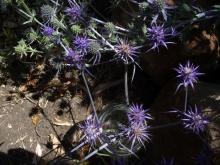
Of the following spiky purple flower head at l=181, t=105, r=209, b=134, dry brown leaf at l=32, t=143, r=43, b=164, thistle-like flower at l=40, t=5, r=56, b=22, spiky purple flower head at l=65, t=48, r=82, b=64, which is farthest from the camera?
dry brown leaf at l=32, t=143, r=43, b=164

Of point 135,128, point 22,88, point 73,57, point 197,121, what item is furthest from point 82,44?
point 22,88

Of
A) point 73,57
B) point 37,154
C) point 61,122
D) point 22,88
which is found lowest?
point 37,154

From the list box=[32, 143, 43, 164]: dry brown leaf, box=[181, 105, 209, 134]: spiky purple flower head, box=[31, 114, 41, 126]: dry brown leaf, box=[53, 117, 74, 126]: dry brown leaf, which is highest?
box=[181, 105, 209, 134]: spiky purple flower head

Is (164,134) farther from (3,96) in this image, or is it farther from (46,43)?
(3,96)

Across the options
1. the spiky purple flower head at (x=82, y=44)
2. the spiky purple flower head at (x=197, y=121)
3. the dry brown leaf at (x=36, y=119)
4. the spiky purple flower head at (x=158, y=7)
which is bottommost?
the dry brown leaf at (x=36, y=119)

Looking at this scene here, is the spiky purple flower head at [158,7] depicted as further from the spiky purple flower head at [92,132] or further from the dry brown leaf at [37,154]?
the dry brown leaf at [37,154]

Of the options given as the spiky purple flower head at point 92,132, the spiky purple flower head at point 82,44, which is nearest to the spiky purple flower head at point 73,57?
the spiky purple flower head at point 82,44

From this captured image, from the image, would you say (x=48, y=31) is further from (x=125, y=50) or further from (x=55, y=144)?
(x=55, y=144)

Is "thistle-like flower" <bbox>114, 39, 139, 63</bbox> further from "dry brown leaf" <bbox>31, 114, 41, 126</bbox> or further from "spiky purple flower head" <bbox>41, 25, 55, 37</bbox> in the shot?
"dry brown leaf" <bbox>31, 114, 41, 126</bbox>

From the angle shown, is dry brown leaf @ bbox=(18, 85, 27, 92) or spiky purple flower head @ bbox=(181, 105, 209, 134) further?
dry brown leaf @ bbox=(18, 85, 27, 92)

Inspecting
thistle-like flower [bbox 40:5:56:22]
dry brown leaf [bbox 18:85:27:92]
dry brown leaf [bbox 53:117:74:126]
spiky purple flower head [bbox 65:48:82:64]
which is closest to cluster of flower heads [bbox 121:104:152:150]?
spiky purple flower head [bbox 65:48:82:64]

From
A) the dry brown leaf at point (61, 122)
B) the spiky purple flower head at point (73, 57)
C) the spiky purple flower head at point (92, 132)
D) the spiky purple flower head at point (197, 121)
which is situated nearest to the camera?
the spiky purple flower head at point (197, 121)

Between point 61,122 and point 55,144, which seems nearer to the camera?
point 55,144
